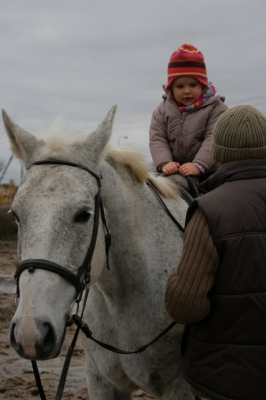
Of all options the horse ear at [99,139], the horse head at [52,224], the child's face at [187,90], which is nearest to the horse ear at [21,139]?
the horse head at [52,224]

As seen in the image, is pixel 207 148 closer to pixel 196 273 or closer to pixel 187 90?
pixel 187 90

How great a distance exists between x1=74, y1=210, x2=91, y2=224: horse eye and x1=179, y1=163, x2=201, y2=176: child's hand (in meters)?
1.27

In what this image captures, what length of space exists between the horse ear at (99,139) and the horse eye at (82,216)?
33 centimetres

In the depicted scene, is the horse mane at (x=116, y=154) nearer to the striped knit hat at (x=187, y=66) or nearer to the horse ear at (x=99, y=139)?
the horse ear at (x=99, y=139)

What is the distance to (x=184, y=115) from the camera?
13.3ft

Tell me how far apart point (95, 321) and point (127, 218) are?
67 cm

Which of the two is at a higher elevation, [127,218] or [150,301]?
[127,218]

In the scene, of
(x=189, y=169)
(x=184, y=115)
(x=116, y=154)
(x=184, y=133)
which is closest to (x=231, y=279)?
(x=116, y=154)

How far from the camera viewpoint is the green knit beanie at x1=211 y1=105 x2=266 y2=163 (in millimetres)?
2596

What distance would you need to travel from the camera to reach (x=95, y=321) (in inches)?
131

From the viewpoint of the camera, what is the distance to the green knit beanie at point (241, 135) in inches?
102

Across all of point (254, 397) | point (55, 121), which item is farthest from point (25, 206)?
point (254, 397)

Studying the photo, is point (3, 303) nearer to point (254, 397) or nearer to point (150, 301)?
point (150, 301)

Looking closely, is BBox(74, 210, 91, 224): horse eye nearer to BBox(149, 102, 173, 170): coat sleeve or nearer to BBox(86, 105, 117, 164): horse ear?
BBox(86, 105, 117, 164): horse ear
